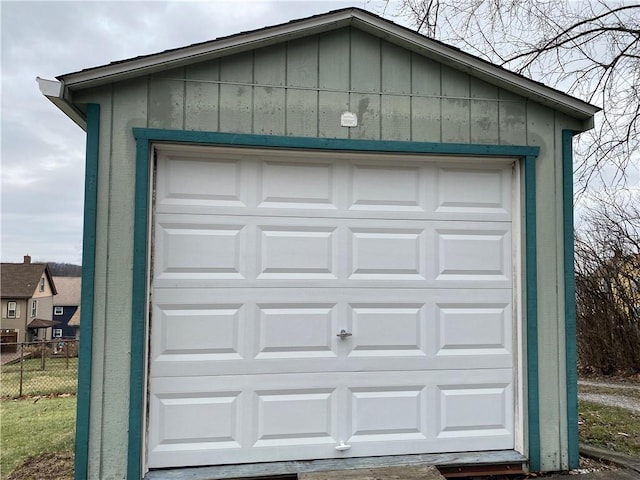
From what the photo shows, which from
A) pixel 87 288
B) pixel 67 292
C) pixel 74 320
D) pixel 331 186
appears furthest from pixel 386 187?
pixel 67 292

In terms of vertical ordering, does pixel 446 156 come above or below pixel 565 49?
below

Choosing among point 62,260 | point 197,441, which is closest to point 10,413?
point 197,441

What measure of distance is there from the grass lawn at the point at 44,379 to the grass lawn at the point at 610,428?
8.06 m

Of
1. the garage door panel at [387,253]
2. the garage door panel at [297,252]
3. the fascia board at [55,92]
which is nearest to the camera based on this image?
the fascia board at [55,92]

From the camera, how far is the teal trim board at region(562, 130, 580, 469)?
149 inches

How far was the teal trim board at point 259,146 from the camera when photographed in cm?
335

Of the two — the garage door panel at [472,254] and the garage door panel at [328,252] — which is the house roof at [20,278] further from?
the garage door panel at [472,254]

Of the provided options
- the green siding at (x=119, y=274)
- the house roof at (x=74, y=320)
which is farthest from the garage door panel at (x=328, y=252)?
the house roof at (x=74, y=320)

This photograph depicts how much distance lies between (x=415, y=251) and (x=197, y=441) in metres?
2.14

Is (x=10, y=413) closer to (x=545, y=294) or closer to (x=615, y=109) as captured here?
(x=545, y=294)

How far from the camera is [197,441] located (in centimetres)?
349

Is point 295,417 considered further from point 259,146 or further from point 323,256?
point 259,146

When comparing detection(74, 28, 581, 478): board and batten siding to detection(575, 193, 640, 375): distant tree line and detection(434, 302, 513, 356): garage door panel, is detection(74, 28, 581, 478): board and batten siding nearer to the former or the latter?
detection(434, 302, 513, 356): garage door panel

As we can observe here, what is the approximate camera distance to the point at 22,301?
30.9 metres
